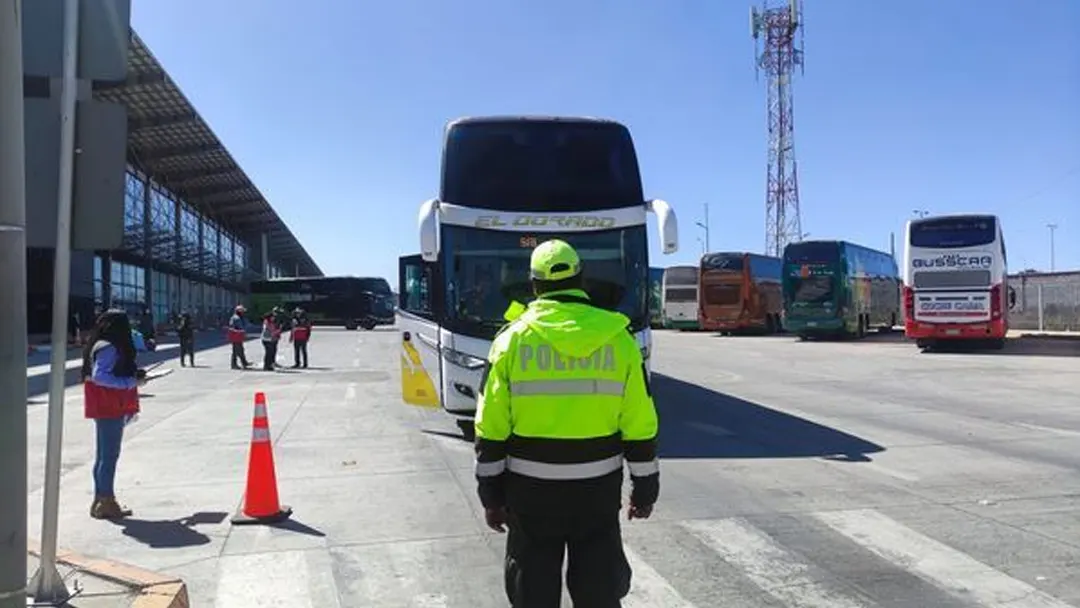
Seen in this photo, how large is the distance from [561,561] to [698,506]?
4.35 meters

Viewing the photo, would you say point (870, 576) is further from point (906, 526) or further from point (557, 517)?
point (557, 517)

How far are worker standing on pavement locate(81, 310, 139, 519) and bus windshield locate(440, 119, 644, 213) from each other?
4.90 meters

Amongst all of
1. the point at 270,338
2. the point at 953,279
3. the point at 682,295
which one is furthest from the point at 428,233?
the point at 682,295

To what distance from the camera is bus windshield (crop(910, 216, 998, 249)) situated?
27828 mm

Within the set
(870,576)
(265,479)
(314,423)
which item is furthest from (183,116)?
(870,576)

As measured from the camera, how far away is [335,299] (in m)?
64.9

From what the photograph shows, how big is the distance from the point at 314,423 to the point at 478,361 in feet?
13.4

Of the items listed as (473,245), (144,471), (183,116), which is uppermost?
(183,116)

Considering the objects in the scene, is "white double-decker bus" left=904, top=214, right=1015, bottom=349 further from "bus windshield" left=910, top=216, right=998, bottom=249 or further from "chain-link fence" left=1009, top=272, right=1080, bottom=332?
"chain-link fence" left=1009, top=272, right=1080, bottom=332

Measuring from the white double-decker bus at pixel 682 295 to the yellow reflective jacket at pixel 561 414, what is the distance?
47.8 metres

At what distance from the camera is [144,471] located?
10.2 metres

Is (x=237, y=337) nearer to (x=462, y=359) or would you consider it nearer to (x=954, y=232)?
(x=462, y=359)

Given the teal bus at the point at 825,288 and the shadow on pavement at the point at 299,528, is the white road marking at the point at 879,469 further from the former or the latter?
the teal bus at the point at 825,288

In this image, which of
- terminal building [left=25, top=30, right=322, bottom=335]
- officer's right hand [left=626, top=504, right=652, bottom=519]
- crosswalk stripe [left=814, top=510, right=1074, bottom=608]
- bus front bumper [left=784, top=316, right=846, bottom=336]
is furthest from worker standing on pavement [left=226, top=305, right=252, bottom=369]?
officer's right hand [left=626, top=504, right=652, bottom=519]
